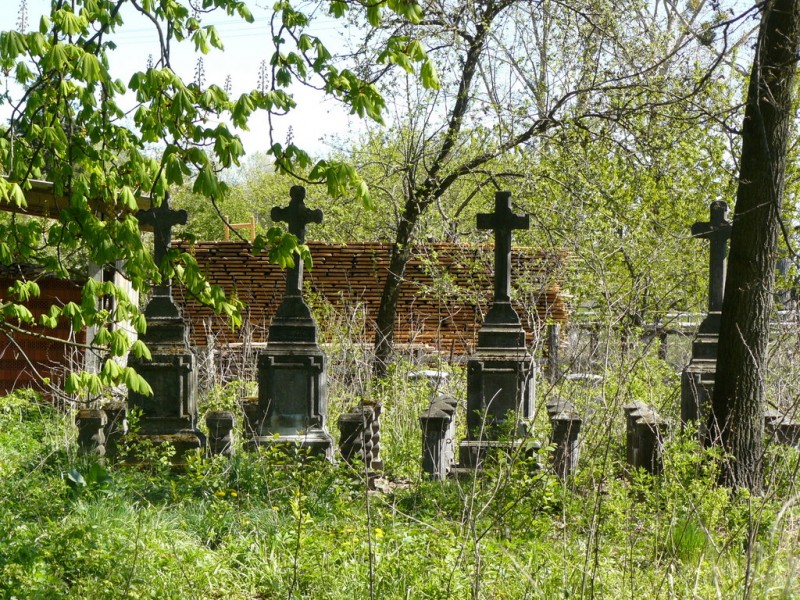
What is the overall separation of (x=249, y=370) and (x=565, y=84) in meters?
5.87

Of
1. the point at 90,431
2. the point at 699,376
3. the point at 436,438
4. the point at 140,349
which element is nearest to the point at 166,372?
the point at 90,431

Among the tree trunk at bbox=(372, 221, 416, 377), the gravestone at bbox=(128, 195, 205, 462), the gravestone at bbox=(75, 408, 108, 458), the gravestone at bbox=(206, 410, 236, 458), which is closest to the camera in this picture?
the gravestone at bbox=(206, 410, 236, 458)

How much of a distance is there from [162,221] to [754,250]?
5032 millimetres

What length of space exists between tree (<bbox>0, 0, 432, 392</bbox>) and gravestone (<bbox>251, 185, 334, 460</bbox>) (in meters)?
2.54

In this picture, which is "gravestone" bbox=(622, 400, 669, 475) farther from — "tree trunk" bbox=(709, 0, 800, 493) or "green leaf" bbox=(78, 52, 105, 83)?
"green leaf" bbox=(78, 52, 105, 83)

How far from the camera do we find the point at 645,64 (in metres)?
12.4

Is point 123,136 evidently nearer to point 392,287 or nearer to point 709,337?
point 709,337

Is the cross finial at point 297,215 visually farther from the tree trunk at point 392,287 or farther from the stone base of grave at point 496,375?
the tree trunk at point 392,287

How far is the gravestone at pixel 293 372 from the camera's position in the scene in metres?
8.36

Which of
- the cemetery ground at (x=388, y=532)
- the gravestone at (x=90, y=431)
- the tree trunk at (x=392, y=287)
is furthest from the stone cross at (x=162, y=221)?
the tree trunk at (x=392, y=287)

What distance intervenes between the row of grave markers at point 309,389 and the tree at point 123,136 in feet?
8.34

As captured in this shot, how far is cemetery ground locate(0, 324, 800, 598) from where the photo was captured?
4.55 metres

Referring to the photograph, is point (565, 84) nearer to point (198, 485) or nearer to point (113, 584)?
point (198, 485)

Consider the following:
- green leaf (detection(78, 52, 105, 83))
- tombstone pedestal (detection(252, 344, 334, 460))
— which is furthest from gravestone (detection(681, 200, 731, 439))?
green leaf (detection(78, 52, 105, 83))
